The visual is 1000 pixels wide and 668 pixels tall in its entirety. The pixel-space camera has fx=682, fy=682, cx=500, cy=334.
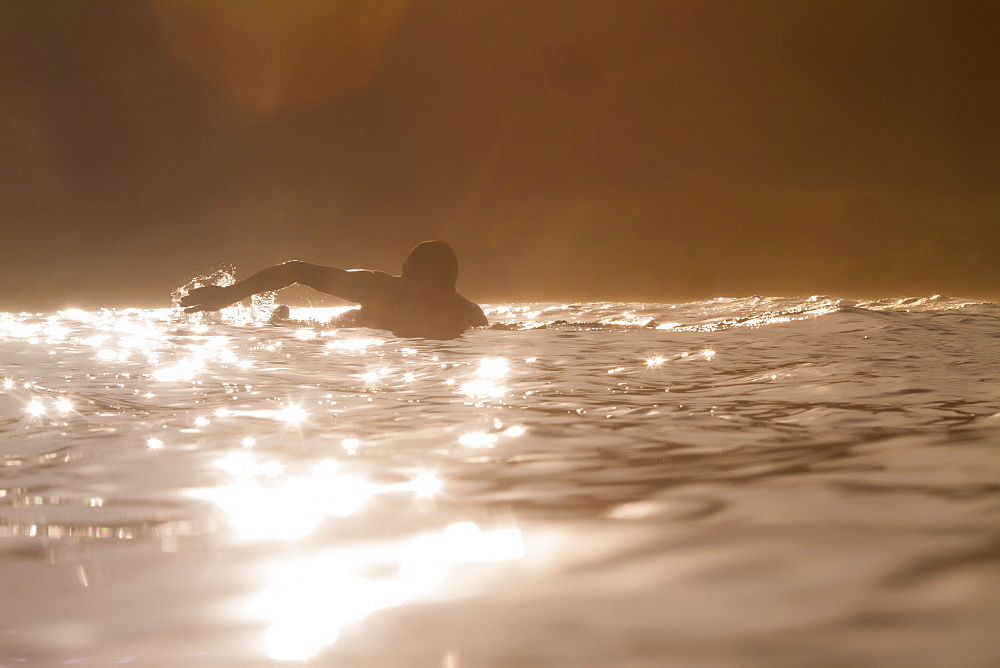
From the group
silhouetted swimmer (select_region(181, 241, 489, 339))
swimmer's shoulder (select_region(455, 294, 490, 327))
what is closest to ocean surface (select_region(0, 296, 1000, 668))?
silhouetted swimmer (select_region(181, 241, 489, 339))

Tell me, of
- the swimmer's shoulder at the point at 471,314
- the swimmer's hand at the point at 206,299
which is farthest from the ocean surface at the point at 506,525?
the swimmer's shoulder at the point at 471,314

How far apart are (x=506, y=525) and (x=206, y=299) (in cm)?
755

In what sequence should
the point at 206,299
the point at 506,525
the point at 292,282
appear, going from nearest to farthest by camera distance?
the point at 506,525 → the point at 206,299 → the point at 292,282

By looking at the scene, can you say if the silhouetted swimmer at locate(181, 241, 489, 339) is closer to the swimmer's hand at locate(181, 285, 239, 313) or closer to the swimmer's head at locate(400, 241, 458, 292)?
the swimmer's head at locate(400, 241, 458, 292)

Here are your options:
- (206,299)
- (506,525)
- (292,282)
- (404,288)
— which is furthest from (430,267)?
(506,525)

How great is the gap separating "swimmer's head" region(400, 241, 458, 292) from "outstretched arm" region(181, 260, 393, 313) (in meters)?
0.49

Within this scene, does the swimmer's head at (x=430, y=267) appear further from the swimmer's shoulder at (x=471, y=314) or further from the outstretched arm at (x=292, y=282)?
the outstretched arm at (x=292, y=282)

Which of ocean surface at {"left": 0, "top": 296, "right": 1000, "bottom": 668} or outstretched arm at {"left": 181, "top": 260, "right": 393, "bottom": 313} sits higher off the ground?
outstretched arm at {"left": 181, "top": 260, "right": 393, "bottom": 313}

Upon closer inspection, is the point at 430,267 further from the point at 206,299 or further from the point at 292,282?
the point at 206,299

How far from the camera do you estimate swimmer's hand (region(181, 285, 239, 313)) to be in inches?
312

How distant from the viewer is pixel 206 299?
26.3 feet

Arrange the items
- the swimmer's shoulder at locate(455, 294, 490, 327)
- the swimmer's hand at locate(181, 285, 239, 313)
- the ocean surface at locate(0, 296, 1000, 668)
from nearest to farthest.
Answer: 1. the ocean surface at locate(0, 296, 1000, 668)
2. the swimmer's hand at locate(181, 285, 239, 313)
3. the swimmer's shoulder at locate(455, 294, 490, 327)

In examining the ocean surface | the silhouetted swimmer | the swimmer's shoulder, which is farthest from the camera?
the swimmer's shoulder

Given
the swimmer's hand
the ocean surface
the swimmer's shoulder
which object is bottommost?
the ocean surface
